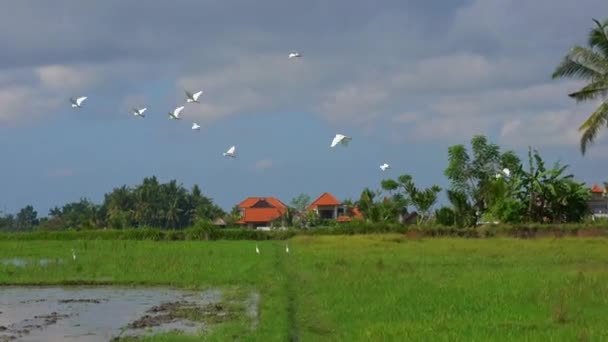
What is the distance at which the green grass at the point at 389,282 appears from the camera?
9727 millimetres

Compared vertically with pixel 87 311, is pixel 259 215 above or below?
above

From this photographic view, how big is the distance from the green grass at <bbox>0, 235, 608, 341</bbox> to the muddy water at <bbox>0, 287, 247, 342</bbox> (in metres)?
0.89

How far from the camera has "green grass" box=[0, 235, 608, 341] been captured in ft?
31.9

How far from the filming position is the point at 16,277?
1855 centimetres

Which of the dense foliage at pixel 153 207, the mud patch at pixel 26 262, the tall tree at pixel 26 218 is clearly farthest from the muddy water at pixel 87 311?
the tall tree at pixel 26 218

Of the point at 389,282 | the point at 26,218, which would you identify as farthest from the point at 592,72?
the point at 26,218

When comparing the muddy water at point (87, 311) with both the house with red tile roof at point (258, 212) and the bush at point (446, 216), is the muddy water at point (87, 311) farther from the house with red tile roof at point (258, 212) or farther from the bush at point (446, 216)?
the house with red tile roof at point (258, 212)

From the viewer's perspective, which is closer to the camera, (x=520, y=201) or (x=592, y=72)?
(x=592, y=72)

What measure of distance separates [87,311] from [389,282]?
5.38 m

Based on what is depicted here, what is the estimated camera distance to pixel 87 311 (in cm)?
1306

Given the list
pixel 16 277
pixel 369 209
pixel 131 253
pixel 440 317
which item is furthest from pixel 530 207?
pixel 440 317

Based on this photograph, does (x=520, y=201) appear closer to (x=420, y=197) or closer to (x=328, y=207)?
(x=420, y=197)

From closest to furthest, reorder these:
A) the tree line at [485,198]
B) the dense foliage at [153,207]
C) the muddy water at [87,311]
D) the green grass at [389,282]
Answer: the green grass at [389,282]
the muddy water at [87,311]
the tree line at [485,198]
the dense foliage at [153,207]

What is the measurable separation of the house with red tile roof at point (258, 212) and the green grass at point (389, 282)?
40.1m
